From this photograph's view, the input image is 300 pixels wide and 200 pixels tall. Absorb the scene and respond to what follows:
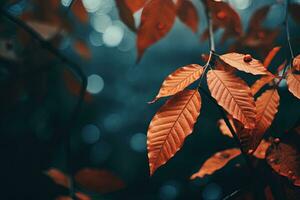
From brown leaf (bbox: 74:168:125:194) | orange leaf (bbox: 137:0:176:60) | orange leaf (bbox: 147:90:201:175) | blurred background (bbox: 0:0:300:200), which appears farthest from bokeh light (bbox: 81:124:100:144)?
orange leaf (bbox: 147:90:201:175)

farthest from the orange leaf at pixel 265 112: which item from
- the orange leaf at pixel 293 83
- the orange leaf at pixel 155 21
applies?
the orange leaf at pixel 155 21

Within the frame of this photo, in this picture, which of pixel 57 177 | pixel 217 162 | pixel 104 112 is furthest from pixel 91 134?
pixel 217 162

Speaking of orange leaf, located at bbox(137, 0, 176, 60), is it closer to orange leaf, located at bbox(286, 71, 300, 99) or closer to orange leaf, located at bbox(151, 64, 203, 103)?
orange leaf, located at bbox(151, 64, 203, 103)

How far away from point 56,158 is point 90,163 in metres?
1.23

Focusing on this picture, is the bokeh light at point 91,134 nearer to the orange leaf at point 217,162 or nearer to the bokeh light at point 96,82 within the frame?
the bokeh light at point 96,82

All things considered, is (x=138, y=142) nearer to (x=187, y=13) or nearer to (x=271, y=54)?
(x=187, y=13)

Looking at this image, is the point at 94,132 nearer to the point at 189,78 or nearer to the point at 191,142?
the point at 191,142

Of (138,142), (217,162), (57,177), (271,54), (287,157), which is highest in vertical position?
(271,54)

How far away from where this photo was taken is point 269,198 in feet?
2.36

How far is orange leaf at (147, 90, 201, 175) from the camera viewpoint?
0.53 metres

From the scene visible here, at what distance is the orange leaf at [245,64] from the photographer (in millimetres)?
554

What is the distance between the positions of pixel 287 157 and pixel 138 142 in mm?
5300

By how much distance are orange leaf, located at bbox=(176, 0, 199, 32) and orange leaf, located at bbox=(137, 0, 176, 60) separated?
23cm

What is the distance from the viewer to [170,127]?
21.4 inches
